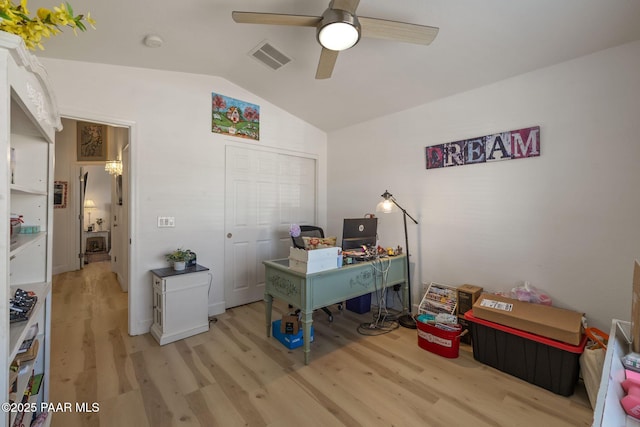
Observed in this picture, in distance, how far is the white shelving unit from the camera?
2.69 ft

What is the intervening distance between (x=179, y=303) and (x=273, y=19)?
252cm

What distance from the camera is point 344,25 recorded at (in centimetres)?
163

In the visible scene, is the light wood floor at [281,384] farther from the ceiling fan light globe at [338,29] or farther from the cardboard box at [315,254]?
the ceiling fan light globe at [338,29]

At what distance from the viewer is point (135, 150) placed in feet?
8.91

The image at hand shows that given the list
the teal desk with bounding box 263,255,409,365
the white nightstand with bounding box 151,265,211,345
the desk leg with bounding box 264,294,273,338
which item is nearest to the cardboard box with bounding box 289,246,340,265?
the teal desk with bounding box 263,255,409,365

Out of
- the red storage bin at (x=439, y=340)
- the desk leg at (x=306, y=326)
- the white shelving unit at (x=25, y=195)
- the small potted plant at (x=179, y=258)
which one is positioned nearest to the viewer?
the white shelving unit at (x=25, y=195)

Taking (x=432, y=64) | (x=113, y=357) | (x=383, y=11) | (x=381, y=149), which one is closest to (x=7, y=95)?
(x=383, y=11)

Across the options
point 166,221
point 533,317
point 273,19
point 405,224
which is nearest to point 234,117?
point 166,221

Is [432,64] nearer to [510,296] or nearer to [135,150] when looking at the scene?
[510,296]

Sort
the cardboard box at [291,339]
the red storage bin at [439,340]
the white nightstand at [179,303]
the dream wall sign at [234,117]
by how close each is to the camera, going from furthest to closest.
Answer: the dream wall sign at [234,117] → the white nightstand at [179,303] → the cardboard box at [291,339] → the red storage bin at [439,340]

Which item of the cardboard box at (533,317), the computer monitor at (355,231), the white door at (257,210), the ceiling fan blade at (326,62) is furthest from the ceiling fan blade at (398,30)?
the white door at (257,210)

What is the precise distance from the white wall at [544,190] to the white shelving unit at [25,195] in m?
2.82

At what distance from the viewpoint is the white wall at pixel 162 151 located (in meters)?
2.53

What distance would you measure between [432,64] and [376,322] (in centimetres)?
261
